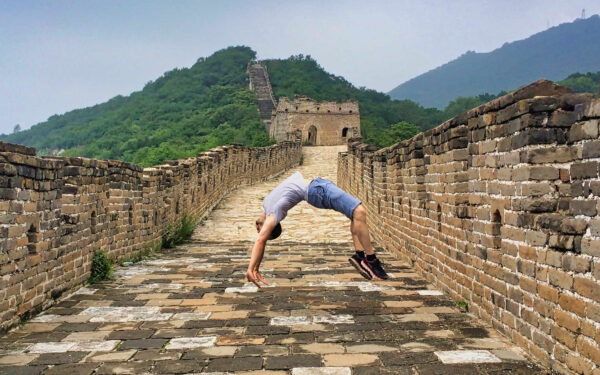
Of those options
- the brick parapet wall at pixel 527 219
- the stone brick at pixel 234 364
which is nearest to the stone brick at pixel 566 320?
the brick parapet wall at pixel 527 219

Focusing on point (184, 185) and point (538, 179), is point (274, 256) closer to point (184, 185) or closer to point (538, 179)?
point (184, 185)

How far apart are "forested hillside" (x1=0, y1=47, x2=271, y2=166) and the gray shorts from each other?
35.7 meters

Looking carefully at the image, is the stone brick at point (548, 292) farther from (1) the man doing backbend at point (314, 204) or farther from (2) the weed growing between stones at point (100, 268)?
(2) the weed growing between stones at point (100, 268)

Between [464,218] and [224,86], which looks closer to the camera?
[464,218]

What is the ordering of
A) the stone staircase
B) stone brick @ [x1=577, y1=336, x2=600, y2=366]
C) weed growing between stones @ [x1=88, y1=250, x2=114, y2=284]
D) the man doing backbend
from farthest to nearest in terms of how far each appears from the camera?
1. the stone staircase
2. weed growing between stones @ [x1=88, y1=250, x2=114, y2=284]
3. the man doing backbend
4. stone brick @ [x1=577, y1=336, x2=600, y2=366]

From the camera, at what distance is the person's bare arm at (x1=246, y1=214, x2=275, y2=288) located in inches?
190

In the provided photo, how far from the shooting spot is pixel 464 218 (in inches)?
191

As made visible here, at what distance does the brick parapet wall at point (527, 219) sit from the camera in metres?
2.95

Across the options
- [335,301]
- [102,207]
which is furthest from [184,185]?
[335,301]

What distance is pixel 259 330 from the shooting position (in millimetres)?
4016

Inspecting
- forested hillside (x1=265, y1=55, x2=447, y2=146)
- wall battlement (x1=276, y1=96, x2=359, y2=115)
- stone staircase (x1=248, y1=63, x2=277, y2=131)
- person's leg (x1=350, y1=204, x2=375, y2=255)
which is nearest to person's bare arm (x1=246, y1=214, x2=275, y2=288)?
person's leg (x1=350, y1=204, x2=375, y2=255)

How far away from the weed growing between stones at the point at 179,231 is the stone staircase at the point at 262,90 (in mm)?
49014

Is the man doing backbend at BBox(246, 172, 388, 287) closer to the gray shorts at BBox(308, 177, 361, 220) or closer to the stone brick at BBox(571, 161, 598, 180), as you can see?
the gray shorts at BBox(308, 177, 361, 220)

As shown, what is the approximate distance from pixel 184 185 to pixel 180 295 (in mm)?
6126
